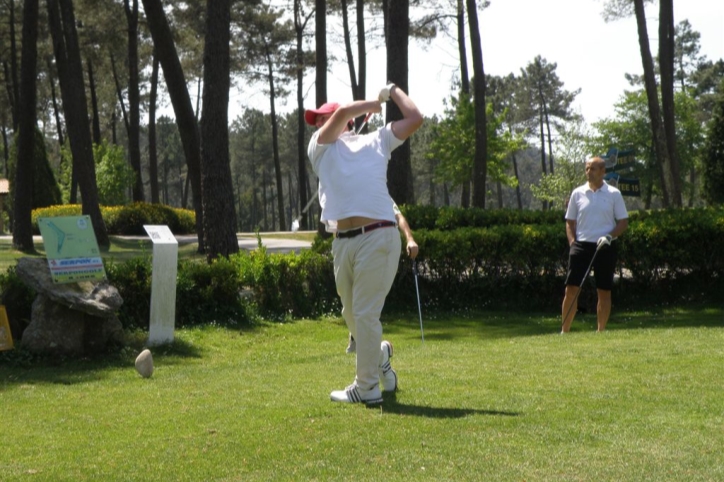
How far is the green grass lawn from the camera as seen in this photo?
15.5 feet

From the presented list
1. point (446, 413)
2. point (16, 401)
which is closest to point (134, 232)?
point (16, 401)

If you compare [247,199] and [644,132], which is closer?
[644,132]

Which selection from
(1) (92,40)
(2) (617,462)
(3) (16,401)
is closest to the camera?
(2) (617,462)

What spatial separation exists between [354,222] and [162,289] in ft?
18.9

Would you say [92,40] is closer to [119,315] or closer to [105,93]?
[105,93]

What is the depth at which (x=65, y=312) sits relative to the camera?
10.5 meters

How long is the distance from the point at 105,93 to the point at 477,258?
47.4 metres

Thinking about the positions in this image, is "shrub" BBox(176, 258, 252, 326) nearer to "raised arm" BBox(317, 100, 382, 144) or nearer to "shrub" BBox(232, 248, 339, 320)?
"shrub" BBox(232, 248, 339, 320)

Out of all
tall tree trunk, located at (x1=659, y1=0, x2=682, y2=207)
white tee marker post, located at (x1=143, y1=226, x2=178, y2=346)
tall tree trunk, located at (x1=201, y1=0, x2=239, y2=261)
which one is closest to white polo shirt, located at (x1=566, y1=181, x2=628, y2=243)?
white tee marker post, located at (x1=143, y1=226, x2=178, y2=346)

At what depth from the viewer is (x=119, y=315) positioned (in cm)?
1203

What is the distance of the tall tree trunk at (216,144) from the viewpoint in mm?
16172

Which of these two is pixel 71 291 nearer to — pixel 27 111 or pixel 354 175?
pixel 354 175

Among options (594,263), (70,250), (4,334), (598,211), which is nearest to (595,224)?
(598,211)

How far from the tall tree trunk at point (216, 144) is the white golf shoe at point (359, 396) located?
9921 millimetres
